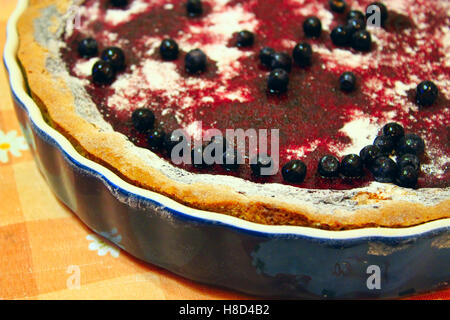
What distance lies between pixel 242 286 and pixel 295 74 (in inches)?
32.3

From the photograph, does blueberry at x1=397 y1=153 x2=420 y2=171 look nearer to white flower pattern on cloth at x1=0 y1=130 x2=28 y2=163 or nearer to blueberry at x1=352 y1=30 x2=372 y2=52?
blueberry at x1=352 y1=30 x2=372 y2=52

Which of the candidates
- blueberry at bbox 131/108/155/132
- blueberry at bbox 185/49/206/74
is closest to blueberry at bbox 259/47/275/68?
blueberry at bbox 185/49/206/74

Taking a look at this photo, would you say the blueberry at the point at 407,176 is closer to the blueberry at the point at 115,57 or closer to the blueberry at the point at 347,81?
the blueberry at the point at 347,81

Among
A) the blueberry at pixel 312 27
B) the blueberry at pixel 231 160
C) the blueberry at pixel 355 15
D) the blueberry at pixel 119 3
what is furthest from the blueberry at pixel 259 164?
the blueberry at pixel 119 3

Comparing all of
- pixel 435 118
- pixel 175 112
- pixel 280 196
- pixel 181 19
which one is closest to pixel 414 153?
pixel 435 118

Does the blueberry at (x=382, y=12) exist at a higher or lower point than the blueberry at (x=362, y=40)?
higher

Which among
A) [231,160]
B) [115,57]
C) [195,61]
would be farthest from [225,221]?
[115,57]

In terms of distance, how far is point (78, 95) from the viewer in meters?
2.04

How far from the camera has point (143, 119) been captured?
1.93 m

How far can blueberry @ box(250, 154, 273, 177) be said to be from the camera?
1816 mm

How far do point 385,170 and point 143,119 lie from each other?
73 centimetres

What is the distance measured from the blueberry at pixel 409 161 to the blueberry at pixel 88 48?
1120 mm

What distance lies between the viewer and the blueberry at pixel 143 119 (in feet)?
6.34

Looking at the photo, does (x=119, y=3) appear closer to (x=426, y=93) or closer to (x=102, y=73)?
(x=102, y=73)
